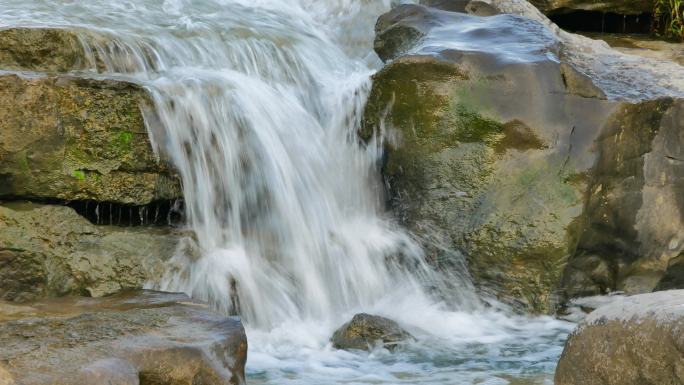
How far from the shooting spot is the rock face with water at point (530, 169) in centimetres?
691

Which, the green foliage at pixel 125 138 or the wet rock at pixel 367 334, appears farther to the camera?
the green foliage at pixel 125 138

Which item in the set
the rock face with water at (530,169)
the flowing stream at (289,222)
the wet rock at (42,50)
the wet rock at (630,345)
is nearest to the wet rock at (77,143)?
the flowing stream at (289,222)

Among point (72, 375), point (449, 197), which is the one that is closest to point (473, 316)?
point (449, 197)

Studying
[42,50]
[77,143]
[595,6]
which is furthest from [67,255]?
[595,6]

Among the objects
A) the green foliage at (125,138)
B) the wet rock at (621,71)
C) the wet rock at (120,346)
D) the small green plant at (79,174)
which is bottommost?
the wet rock at (120,346)

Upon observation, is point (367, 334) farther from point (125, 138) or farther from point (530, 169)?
point (125, 138)

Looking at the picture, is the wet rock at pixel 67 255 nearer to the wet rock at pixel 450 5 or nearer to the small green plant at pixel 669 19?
the wet rock at pixel 450 5

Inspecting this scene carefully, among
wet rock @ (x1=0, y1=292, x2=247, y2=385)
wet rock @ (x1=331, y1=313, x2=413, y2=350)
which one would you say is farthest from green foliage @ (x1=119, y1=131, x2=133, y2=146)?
wet rock @ (x1=331, y1=313, x2=413, y2=350)

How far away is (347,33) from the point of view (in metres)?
9.89

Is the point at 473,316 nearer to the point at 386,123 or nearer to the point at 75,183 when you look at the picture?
the point at 386,123

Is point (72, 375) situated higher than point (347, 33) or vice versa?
point (347, 33)

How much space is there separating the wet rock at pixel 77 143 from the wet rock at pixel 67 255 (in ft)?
0.57

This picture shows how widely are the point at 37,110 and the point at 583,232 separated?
11.7 ft

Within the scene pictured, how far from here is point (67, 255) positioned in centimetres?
630
